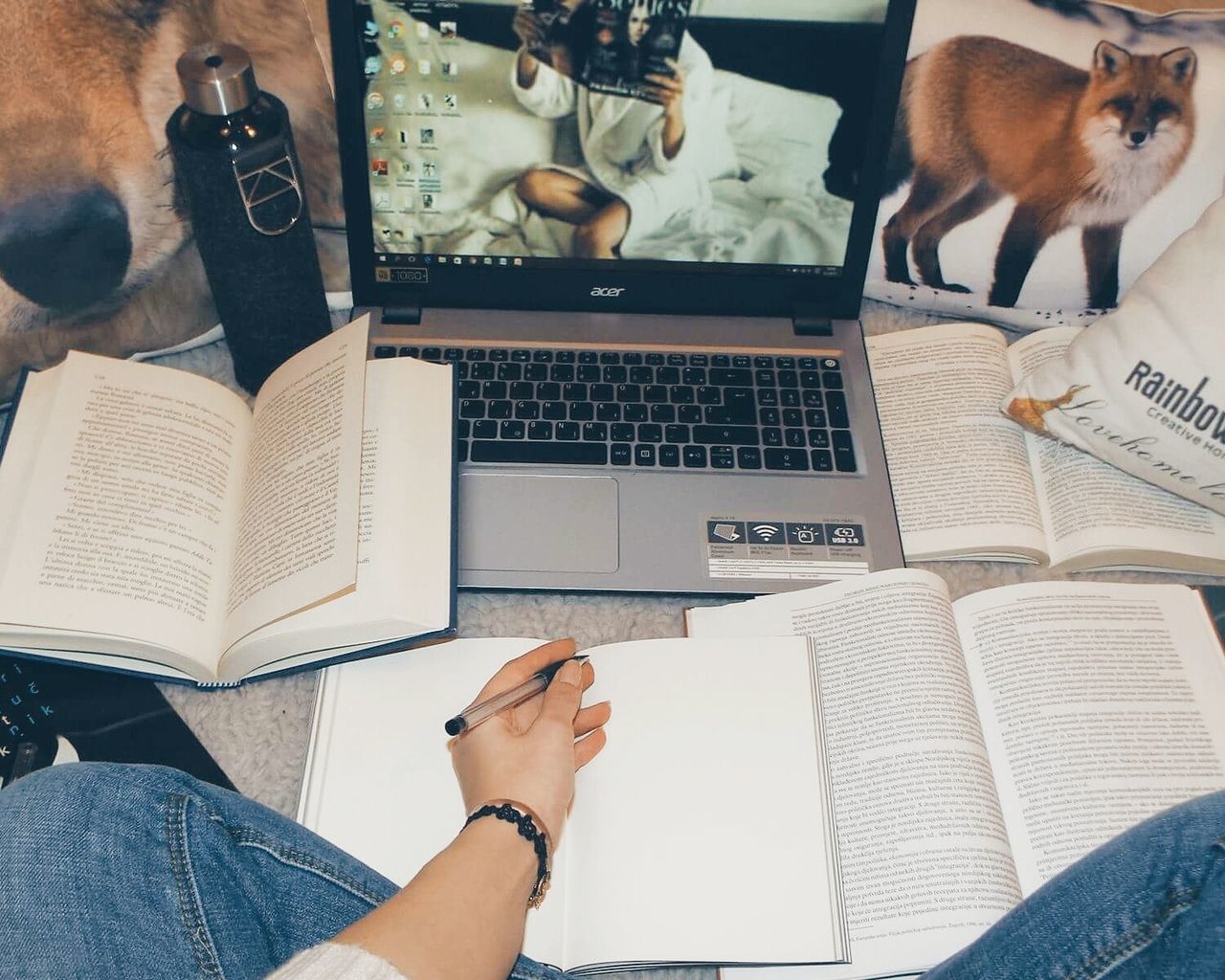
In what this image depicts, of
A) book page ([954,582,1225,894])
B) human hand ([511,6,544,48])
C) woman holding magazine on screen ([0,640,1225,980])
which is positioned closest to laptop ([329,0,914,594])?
human hand ([511,6,544,48])

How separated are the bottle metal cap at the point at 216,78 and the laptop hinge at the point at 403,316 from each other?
0.70ft

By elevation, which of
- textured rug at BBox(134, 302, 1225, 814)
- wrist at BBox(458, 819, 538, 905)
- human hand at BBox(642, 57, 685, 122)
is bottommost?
textured rug at BBox(134, 302, 1225, 814)

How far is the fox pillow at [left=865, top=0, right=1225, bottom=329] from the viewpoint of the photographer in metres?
0.87

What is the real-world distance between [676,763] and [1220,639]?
1.39 feet

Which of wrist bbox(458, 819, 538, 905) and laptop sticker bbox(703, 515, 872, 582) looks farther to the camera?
laptop sticker bbox(703, 515, 872, 582)

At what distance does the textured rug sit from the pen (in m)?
0.06

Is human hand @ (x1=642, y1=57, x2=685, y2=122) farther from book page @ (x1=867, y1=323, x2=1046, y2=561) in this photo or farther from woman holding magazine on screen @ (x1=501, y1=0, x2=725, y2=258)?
book page @ (x1=867, y1=323, x2=1046, y2=561)

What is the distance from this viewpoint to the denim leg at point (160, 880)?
0.61 meters

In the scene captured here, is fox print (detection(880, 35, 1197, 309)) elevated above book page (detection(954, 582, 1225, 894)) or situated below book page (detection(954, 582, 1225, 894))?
above

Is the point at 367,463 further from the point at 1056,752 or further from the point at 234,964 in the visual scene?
the point at 1056,752

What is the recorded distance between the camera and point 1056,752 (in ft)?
2.42

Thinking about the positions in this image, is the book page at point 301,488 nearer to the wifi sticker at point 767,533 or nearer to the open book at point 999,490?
the wifi sticker at point 767,533

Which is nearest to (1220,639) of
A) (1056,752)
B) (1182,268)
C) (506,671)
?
(1056,752)

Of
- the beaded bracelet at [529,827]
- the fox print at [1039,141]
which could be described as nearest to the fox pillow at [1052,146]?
the fox print at [1039,141]
